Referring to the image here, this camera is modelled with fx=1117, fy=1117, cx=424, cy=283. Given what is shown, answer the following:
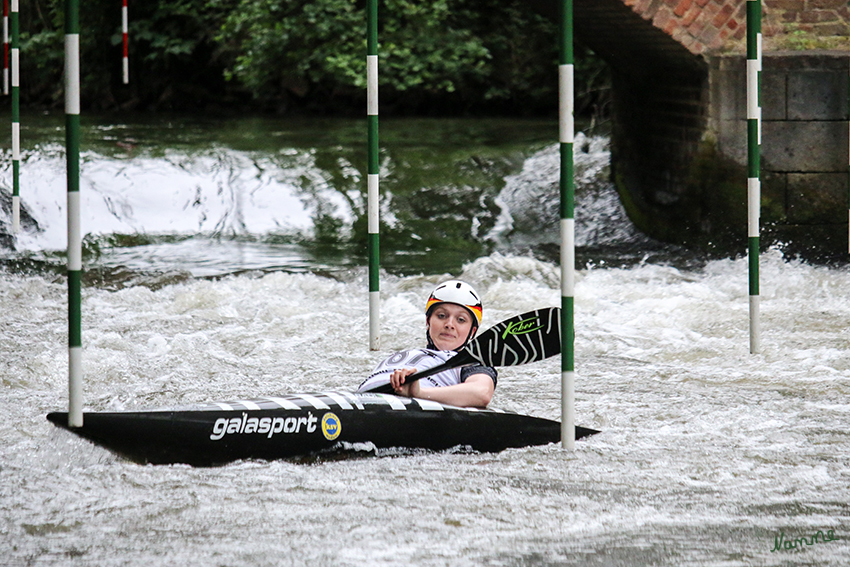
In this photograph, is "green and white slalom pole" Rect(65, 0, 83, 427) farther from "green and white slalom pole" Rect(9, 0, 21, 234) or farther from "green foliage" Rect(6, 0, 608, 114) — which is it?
"green foliage" Rect(6, 0, 608, 114)

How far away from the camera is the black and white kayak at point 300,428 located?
3094mm

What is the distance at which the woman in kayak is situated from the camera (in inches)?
137

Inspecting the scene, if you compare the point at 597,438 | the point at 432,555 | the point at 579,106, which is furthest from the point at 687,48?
the point at 579,106

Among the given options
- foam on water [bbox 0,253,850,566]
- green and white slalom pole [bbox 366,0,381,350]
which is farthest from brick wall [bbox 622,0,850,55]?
green and white slalom pole [bbox 366,0,381,350]

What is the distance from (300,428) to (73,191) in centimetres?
92

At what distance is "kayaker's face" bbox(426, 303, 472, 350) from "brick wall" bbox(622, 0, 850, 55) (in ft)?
12.9

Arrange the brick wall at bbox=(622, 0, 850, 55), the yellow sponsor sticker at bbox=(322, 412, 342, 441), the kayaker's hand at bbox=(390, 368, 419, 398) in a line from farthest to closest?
the brick wall at bbox=(622, 0, 850, 55) → the kayaker's hand at bbox=(390, 368, 419, 398) → the yellow sponsor sticker at bbox=(322, 412, 342, 441)

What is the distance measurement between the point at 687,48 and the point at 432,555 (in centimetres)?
524

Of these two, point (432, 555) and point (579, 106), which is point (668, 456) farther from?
Result: point (579, 106)

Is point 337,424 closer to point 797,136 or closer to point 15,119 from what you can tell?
point 15,119
